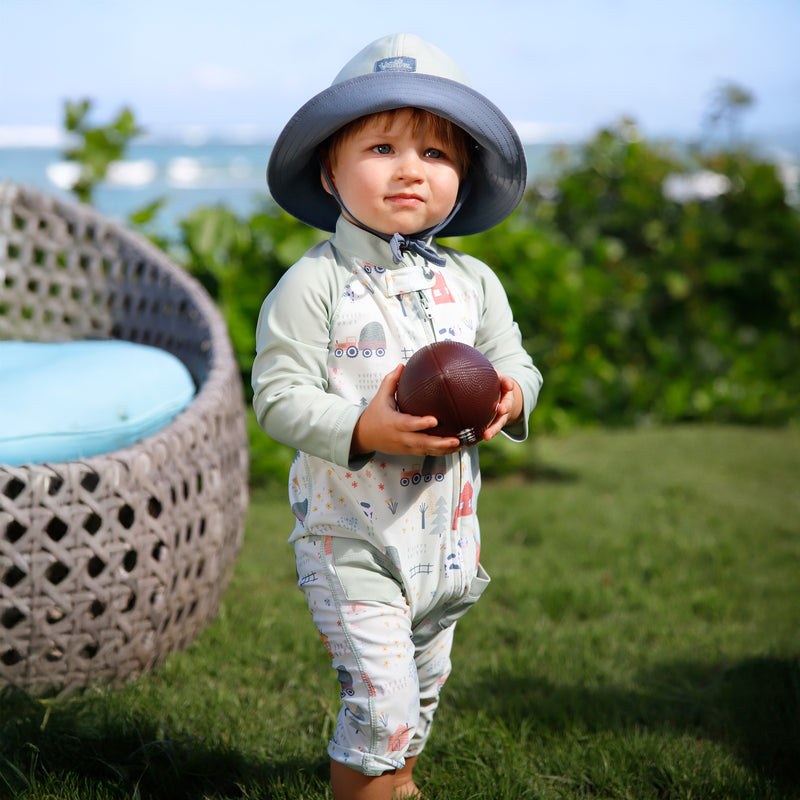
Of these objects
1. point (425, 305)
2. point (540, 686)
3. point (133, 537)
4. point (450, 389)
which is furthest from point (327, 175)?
point (540, 686)

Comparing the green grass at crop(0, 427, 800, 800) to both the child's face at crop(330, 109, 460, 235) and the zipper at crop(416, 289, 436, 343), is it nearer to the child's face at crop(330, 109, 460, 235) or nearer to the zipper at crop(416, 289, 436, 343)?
the zipper at crop(416, 289, 436, 343)

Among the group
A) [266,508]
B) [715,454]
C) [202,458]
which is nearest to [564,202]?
[715,454]

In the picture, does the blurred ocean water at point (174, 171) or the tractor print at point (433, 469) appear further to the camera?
the blurred ocean water at point (174, 171)

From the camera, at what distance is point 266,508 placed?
448 cm

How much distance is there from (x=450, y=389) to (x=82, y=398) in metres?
1.46

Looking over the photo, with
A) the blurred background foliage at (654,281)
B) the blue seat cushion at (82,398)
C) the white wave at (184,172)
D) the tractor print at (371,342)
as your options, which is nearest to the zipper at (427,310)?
the tractor print at (371,342)

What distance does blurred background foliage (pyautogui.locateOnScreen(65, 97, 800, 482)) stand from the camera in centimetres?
578

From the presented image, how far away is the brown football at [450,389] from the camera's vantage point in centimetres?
163

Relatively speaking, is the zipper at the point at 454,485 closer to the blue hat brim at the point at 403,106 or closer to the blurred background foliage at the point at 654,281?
the blue hat brim at the point at 403,106

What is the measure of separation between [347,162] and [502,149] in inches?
13.5

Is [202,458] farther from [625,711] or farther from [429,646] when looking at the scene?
[625,711]

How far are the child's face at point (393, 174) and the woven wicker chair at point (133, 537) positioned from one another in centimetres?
104

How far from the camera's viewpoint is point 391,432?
1.65 metres

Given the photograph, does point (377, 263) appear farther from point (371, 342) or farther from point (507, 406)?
point (507, 406)
